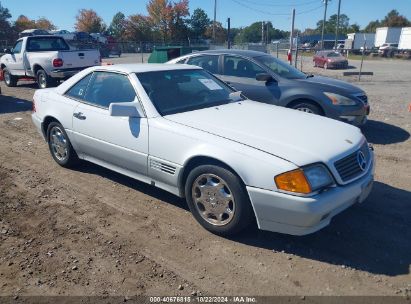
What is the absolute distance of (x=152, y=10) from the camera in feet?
210

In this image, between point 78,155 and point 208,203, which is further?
point 78,155

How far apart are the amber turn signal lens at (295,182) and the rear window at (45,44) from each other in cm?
1273

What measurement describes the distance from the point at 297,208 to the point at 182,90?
208 cm

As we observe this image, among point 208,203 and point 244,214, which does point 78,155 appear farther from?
point 244,214

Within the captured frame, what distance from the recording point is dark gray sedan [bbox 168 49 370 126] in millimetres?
6660

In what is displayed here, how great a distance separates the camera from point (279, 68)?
24.0 ft

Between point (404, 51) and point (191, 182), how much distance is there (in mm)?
48136

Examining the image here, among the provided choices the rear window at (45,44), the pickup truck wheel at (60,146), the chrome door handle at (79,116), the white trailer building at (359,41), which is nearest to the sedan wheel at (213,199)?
the chrome door handle at (79,116)

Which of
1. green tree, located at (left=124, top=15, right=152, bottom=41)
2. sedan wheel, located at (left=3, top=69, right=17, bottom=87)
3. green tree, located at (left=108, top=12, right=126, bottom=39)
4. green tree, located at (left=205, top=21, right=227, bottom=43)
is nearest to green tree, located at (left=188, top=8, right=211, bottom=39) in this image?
green tree, located at (left=205, top=21, right=227, bottom=43)

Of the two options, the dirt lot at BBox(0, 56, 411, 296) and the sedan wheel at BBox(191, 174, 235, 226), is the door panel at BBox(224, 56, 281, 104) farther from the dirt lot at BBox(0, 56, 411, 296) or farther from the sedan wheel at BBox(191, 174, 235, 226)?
the sedan wheel at BBox(191, 174, 235, 226)

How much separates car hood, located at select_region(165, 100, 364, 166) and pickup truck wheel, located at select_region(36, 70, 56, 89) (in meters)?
9.82

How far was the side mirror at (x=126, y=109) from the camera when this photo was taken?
3824 mm

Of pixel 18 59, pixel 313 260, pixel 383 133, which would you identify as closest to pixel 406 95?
pixel 383 133

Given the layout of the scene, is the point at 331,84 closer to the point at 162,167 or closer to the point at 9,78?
the point at 162,167
